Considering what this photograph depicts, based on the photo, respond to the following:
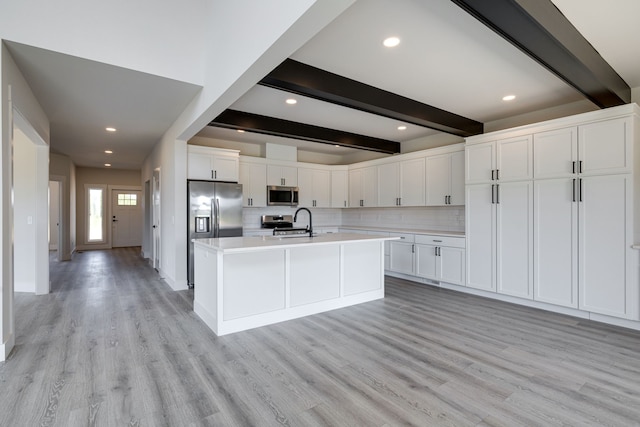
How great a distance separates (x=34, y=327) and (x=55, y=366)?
4.04ft

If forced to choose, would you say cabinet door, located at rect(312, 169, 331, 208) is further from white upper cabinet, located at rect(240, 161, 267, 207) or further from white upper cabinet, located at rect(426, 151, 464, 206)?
white upper cabinet, located at rect(426, 151, 464, 206)

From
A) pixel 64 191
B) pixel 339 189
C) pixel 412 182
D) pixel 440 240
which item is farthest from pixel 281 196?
pixel 64 191

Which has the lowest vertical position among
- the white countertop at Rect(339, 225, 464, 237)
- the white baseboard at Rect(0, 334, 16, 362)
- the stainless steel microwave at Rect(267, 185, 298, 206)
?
the white baseboard at Rect(0, 334, 16, 362)

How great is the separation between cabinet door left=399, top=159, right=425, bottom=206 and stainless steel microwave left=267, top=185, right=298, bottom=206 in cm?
217

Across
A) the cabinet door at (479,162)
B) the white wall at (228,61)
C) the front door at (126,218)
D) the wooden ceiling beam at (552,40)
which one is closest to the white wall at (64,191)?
the front door at (126,218)

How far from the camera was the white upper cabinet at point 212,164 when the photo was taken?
16.8ft

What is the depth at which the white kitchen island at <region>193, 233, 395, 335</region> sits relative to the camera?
3.18 metres

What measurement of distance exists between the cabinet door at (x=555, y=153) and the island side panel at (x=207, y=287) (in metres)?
3.99

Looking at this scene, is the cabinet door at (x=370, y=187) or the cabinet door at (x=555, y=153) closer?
the cabinet door at (x=555, y=153)

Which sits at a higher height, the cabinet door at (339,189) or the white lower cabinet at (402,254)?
the cabinet door at (339,189)

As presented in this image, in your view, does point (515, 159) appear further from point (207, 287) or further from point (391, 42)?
point (207, 287)

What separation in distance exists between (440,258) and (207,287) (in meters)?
3.51

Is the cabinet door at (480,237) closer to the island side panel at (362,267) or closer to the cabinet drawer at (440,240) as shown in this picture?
the cabinet drawer at (440,240)

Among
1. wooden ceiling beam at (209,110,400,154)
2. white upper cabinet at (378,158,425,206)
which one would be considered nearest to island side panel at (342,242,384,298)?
white upper cabinet at (378,158,425,206)
